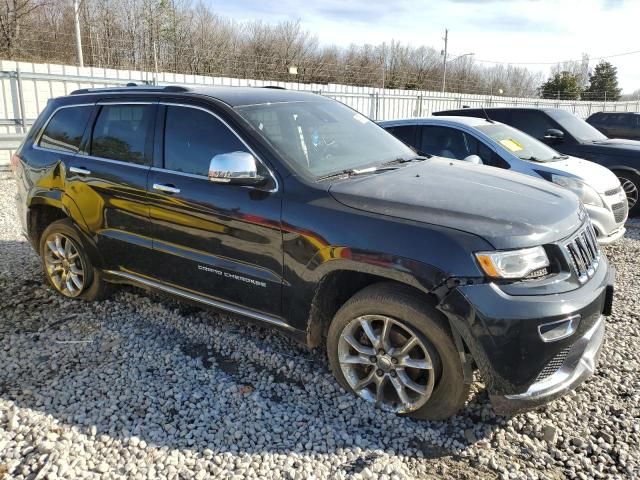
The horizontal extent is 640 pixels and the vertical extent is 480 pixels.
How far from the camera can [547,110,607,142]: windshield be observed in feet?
27.3

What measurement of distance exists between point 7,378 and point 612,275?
391 centimetres

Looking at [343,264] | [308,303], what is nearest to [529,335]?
[343,264]

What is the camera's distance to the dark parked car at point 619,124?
12391mm

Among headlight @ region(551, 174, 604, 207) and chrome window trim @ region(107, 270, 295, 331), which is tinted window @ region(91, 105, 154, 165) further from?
headlight @ region(551, 174, 604, 207)

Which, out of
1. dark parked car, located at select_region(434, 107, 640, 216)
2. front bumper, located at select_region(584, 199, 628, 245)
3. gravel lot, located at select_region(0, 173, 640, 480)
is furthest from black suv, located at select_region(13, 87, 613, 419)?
dark parked car, located at select_region(434, 107, 640, 216)

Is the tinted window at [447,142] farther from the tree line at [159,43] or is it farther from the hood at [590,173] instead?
the tree line at [159,43]

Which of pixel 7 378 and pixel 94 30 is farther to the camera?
pixel 94 30

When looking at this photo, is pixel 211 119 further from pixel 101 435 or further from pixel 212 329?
pixel 101 435

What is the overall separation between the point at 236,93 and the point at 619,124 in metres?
12.3

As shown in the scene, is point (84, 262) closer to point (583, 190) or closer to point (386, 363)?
point (386, 363)

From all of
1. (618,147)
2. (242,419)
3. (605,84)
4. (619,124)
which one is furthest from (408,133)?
(605,84)

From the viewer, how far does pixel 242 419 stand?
2.88m

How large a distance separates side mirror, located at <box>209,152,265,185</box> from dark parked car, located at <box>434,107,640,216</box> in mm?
6456

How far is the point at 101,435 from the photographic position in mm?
2729
